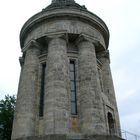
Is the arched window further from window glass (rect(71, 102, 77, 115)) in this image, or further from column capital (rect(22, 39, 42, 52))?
column capital (rect(22, 39, 42, 52))

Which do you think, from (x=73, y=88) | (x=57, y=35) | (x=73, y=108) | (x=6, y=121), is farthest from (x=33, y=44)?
(x=6, y=121)

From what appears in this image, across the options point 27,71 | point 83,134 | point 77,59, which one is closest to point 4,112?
point 27,71

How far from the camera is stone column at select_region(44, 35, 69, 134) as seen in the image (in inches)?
562

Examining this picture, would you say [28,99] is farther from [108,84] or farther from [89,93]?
[108,84]

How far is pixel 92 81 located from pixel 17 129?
6.46 metres

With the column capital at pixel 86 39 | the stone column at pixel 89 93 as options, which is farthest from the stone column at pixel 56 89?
the column capital at pixel 86 39

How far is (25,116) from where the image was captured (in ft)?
51.8

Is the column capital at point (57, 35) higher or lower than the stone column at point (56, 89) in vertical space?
higher

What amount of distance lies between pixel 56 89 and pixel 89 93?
7.97 ft

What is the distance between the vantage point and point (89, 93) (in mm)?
15797

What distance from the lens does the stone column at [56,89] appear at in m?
14.3

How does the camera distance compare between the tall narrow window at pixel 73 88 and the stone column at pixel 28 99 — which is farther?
the tall narrow window at pixel 73 88

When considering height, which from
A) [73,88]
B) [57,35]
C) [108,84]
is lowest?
[73,88]

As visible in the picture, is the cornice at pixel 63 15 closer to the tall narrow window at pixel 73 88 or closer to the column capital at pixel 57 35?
the column capital at pixel 57 35
